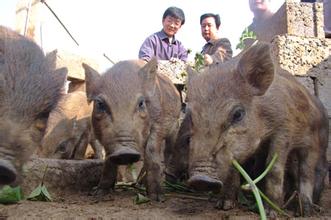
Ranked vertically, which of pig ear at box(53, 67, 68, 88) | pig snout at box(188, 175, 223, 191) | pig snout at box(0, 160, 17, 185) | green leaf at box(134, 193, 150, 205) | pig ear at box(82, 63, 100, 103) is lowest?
green leaf at box(134, 193, 150, 205)

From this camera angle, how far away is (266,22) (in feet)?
28.6

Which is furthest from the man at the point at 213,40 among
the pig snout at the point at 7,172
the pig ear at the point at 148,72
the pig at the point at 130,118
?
the pig snout at the point at 7,172

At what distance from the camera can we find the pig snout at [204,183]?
3648 millimetres

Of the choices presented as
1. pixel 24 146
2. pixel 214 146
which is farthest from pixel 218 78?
pixel 24 146

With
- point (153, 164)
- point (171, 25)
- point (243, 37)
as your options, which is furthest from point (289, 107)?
point (171, 25)

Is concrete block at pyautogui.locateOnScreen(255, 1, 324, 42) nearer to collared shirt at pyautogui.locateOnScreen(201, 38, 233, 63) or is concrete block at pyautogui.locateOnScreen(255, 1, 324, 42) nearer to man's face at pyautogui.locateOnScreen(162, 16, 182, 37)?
collared shirt at pyautogui.locateOnScreen(201, 38, 233, 63)

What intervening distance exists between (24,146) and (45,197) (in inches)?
48.8

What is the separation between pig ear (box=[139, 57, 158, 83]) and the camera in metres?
5.61

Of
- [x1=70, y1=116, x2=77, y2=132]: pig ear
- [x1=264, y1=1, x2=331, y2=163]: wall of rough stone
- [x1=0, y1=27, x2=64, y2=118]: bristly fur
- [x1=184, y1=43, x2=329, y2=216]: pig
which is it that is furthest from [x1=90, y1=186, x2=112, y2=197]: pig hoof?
[x1=264, y1=1, x2=331, y2=163]: wall of rough stone

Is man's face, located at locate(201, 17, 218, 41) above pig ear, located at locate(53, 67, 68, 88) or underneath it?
above

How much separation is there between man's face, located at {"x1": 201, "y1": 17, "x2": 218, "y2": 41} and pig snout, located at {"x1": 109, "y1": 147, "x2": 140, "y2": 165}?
184 inches

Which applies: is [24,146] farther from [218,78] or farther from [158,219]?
[218,78]

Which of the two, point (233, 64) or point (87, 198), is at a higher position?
point (233, 64)

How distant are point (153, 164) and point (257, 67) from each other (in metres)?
1.61
